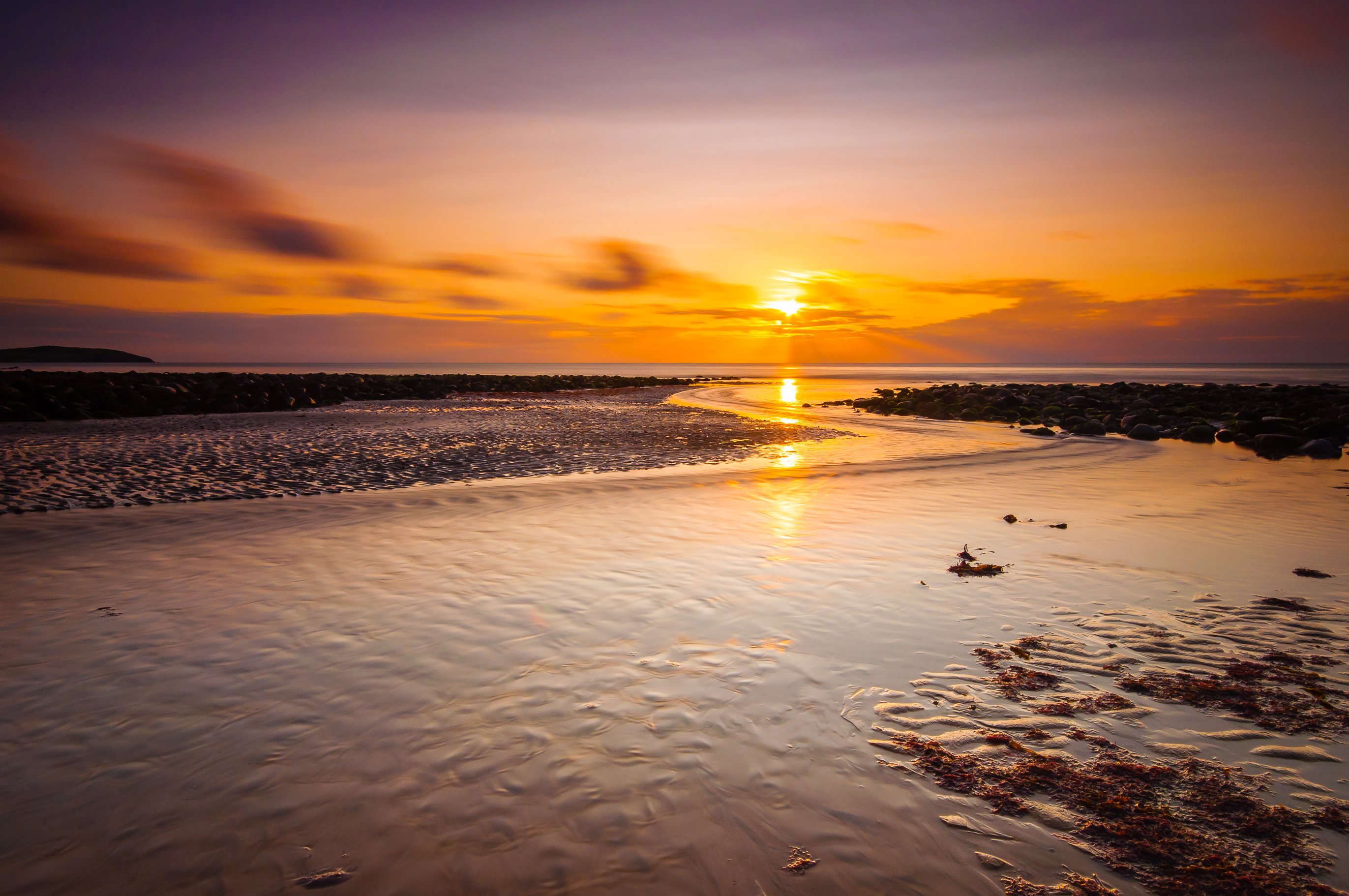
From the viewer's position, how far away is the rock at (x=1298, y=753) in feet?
11.3

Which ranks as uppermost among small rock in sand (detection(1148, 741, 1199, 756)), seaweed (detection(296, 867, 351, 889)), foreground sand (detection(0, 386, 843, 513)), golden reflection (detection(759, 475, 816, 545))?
foreground sand (detection(0, 386, 843, 513))

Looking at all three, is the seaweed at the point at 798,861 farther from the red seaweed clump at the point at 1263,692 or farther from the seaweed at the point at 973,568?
the seaweed at the point at 973,568

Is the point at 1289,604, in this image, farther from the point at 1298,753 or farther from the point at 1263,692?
the point at 1298,753

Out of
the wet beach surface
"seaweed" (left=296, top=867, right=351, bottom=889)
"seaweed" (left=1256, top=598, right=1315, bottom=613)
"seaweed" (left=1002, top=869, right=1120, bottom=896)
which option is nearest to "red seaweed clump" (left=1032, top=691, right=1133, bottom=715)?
the wet beach surface

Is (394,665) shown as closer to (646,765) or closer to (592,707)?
(592,707)

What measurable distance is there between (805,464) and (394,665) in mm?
10836

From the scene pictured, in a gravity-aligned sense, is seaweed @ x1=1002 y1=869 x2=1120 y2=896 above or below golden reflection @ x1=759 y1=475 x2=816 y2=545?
below

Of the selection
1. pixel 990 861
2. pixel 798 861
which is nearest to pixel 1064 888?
pixel 990 861

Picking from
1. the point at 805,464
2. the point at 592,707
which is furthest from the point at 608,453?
the point at 592,707

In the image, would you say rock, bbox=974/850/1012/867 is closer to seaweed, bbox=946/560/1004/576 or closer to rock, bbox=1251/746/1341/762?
rock, bbox=1251/746/1341/762

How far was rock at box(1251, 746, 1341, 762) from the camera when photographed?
3.43 metres

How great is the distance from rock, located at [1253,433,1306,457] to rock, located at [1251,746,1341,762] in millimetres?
16670

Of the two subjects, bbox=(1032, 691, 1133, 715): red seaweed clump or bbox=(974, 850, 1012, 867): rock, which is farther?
bbox=(1032, 691, 1133, 715): red seaweed clump

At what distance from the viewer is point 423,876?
275cm
